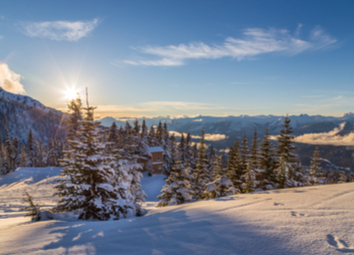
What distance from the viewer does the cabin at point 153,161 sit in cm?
4415

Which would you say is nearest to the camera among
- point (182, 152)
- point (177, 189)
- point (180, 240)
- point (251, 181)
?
point (180, 240)

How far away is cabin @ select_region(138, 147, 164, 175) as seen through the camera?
44.2 m

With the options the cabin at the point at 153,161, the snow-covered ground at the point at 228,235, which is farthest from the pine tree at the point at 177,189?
the cabin at the point at 153,161

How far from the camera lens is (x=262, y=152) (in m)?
20.9

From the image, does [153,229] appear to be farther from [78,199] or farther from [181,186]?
[181,186]

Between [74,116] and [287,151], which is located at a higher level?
[74,116]

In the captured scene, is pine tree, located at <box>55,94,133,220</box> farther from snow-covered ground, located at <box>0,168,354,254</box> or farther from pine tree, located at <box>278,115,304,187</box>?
pine tree, located at <box>278,115,304,187</box>

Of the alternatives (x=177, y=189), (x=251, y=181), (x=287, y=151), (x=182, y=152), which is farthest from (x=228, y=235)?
(x=182, y=152)

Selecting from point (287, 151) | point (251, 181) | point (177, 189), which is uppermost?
point (287, 151)

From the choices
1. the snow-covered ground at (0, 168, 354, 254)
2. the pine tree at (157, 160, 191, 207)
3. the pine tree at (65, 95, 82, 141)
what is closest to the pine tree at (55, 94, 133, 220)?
the snow-covered ground at (0, 168, 354, 254)

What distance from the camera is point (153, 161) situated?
4472cm

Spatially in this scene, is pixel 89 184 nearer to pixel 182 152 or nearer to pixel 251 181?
pixel 251 181

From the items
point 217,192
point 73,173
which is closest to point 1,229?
→ point 73,173

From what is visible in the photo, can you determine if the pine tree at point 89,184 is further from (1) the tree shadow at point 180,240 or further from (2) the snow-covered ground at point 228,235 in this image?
(1) the tree shadow at point 180,240
